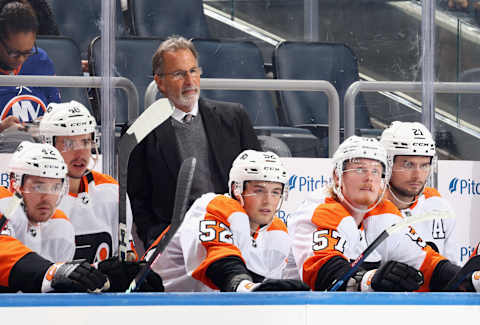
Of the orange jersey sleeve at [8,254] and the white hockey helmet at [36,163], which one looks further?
the white hockey helmet at [36,163]

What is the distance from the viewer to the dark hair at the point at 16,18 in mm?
2467

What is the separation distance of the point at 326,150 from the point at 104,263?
2.44ft

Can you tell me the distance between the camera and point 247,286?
2143 mm

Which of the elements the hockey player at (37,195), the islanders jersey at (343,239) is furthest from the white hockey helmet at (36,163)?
the islanders jersey at (343,239)

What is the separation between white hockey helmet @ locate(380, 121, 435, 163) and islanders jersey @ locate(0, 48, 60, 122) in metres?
0.85

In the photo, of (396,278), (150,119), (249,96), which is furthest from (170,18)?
(396,278)

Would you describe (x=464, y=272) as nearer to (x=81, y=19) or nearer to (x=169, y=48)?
(x=169, y=48)

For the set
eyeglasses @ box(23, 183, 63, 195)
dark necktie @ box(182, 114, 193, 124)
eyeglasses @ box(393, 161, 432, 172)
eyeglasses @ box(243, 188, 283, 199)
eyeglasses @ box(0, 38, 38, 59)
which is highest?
eyeglasses @ box(0, 38, 38, 59)

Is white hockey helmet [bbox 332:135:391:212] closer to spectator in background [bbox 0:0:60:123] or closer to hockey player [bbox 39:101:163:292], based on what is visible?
hockey player [bbox 39:101:163:292]

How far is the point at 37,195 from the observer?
2.29 meters

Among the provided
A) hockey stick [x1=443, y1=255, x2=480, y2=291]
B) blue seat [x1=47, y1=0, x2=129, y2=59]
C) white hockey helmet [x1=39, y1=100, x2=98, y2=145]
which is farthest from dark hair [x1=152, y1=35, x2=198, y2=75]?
hockey stick [x1=443, y1=255, x2=480, y2=291]

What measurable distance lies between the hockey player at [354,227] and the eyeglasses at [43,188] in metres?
0.58

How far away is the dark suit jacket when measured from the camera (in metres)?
2.44

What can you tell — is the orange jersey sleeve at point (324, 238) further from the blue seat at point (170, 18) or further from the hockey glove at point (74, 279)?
the blue seat at point (170, 18)
